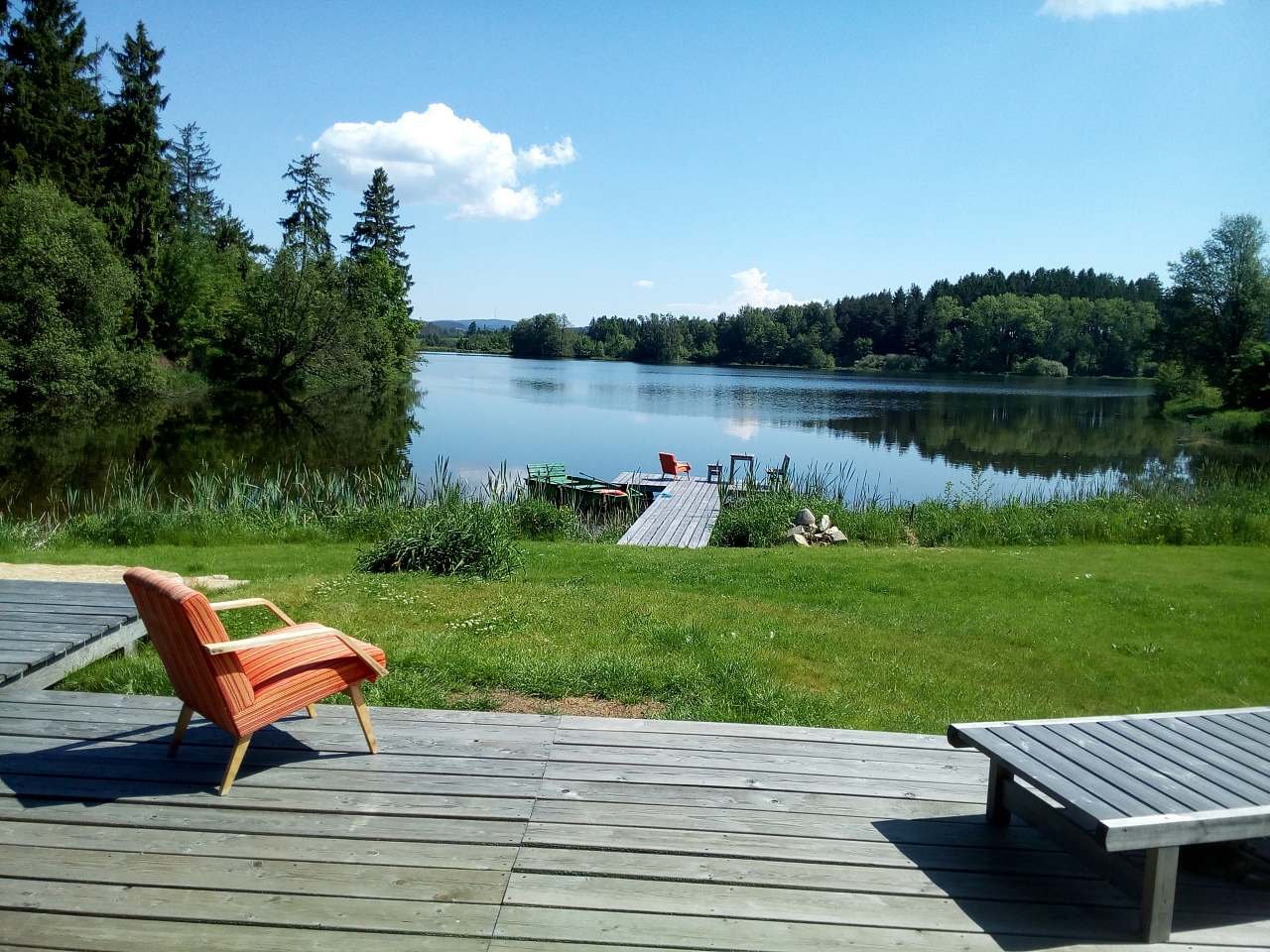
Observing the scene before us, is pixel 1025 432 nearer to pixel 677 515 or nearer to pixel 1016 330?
pixel 677 515

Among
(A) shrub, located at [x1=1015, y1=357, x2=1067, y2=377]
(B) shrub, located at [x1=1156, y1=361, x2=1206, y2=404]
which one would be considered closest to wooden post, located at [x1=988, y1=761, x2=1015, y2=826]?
(B) shrub, located at [x1=1156, y1=361, x2=1206, y2=404]

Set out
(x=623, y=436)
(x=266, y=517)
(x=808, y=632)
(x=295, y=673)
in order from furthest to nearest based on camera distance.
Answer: (x=623, y=436) → (x=266, y=517) → (x=808, y=632) → (x=295, y=673)

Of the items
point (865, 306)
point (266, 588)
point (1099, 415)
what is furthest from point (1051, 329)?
point (266, 588)

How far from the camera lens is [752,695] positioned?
4996mm

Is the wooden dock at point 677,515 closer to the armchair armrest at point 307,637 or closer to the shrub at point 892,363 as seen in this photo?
the armchair armrest at point 307,637

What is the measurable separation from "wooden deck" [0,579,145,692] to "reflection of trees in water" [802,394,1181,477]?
79.9 ft

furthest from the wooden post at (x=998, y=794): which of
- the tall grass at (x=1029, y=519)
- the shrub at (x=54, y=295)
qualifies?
the shrub at (x=54, y=295)

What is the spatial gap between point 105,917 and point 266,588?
553 centimetres

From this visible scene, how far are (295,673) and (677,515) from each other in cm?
1284

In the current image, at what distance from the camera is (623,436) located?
34.9 meters

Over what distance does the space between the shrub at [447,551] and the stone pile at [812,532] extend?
5453mm

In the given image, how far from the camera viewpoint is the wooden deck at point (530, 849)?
2.45 m

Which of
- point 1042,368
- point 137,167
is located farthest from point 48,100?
point 1042,368

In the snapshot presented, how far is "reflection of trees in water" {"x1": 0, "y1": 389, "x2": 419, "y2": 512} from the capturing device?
19.7 m
